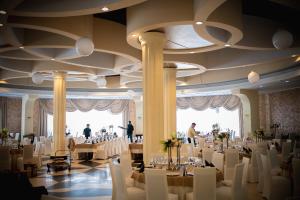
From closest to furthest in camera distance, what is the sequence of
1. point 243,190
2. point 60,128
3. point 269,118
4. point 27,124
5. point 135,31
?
1. point 243,190
2. point 135,31
3. point 60,128
4. point 269,118
5. point 27,124

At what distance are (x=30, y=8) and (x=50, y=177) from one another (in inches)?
210

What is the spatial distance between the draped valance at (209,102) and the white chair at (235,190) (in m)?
13.2

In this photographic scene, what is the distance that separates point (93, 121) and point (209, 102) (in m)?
7.78

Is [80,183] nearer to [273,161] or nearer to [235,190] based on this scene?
[235,190]

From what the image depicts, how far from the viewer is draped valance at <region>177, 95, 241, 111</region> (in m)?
17.7

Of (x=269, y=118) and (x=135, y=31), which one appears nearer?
(x=135, y=31)

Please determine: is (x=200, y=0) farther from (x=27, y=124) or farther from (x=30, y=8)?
(x=27, y=124)

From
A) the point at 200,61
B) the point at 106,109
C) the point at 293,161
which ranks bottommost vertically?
the point at 293,161

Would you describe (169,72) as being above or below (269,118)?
above

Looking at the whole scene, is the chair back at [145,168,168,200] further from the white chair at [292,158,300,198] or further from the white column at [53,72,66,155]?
the white column at [53,72,66,155]

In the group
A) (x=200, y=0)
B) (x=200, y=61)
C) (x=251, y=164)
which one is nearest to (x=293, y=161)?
(x=251, y=164)

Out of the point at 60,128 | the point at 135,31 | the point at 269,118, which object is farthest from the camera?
the point at 269,118

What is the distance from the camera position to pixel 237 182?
473 cm

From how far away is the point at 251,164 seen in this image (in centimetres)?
802
